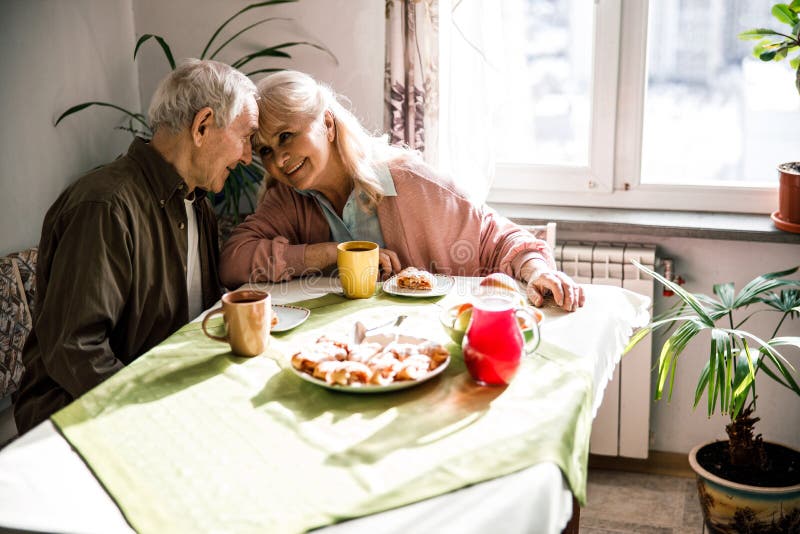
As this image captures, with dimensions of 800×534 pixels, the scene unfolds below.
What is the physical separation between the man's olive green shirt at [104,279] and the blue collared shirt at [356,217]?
14.9 inches

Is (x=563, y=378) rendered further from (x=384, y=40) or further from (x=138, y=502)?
(x=384, y=40)

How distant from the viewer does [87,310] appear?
1.67m

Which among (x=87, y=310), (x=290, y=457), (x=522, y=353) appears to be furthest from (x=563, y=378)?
(x=87, y=310)

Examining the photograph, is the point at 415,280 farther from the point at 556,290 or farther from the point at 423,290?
the point at 556,290

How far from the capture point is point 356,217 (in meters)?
2.13

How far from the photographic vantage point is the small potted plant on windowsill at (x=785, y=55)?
2.30m

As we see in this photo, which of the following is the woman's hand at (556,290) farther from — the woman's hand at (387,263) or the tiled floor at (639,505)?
the tiled floor at (639,505)

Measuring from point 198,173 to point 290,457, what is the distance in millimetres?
1030

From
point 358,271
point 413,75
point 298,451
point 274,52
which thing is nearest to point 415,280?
point 358,271

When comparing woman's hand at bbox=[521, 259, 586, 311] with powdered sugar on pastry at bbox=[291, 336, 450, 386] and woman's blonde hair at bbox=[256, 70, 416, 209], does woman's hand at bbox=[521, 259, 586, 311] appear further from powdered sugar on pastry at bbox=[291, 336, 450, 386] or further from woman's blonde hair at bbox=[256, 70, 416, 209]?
woman's blonde hair at bbox=[256, 70, 416, 209]

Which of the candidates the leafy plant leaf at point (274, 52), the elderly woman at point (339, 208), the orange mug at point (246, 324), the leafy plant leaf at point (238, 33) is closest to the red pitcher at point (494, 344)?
the orange mug at point (246, 324)

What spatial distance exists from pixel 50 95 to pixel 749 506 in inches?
91.4

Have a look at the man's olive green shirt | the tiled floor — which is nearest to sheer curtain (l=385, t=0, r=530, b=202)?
the man's olive green shirt

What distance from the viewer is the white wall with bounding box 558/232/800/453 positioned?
2.61m
